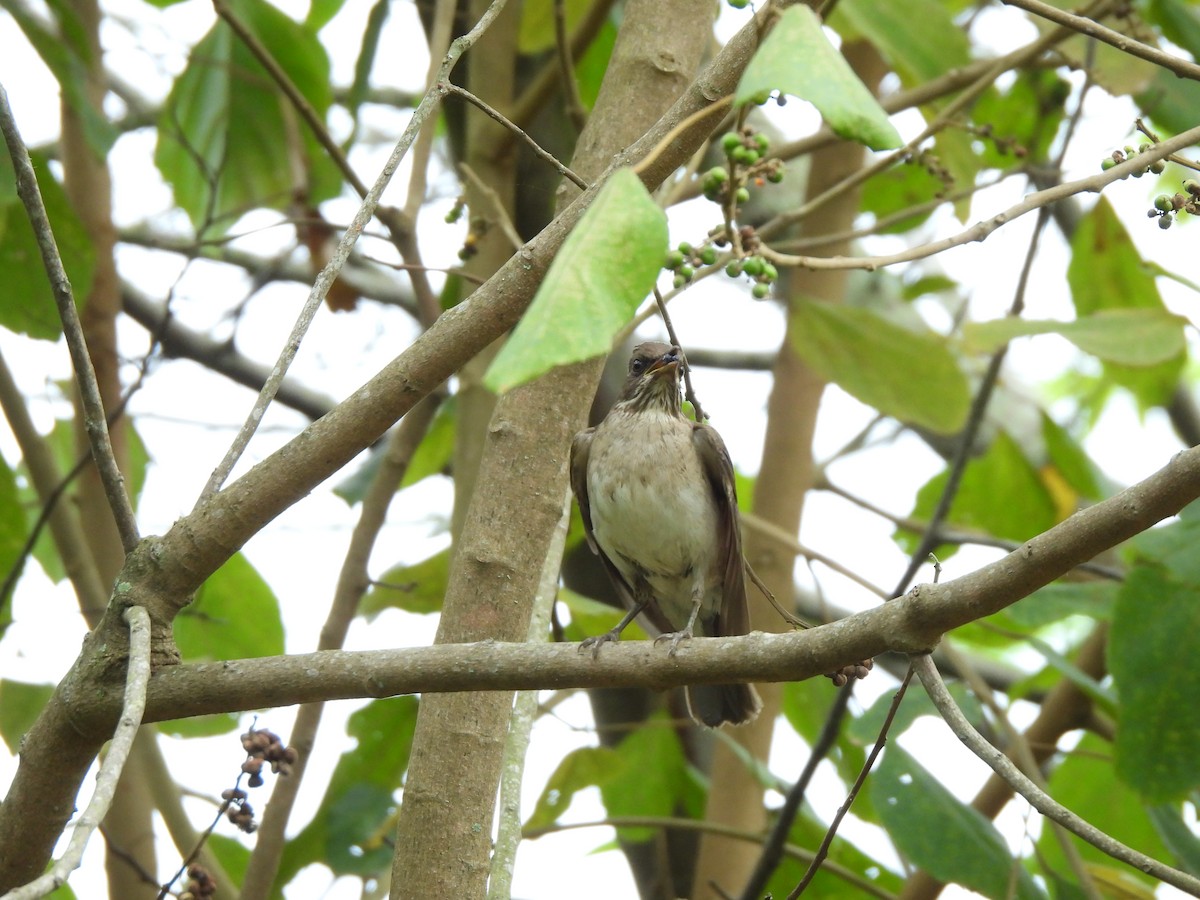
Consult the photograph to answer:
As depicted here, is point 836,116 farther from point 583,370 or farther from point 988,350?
point 988,350

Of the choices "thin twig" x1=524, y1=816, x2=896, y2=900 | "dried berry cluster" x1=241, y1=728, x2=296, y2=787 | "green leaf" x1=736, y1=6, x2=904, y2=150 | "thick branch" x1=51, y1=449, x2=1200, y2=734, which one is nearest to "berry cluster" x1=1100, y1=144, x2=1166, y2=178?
"thick branch" x1=51, y1=449, x2=1200, y2=734

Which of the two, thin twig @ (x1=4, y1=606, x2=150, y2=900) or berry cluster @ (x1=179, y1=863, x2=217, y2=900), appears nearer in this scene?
thin twig @ (x1=4, y1=606, x2=150, y2=900)

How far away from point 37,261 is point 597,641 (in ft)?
8.32

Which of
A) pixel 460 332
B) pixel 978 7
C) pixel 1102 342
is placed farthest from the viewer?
pixel 978 7

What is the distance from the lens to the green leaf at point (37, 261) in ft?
15.0

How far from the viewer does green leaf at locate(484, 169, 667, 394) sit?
5.09 ft

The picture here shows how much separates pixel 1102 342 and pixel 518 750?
2340mm

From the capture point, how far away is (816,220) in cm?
611

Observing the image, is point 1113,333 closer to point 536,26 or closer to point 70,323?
point 536,26

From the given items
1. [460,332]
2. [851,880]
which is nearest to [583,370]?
[460,332]

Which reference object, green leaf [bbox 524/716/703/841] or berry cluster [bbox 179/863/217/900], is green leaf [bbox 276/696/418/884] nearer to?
green leaf [bbox 524/716/703/841]

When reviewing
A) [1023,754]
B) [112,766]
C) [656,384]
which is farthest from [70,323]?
[1023,754]

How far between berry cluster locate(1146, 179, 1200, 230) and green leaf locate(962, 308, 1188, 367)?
4.76ft

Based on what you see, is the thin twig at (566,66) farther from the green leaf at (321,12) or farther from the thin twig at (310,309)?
the green leaf at (321,12)
